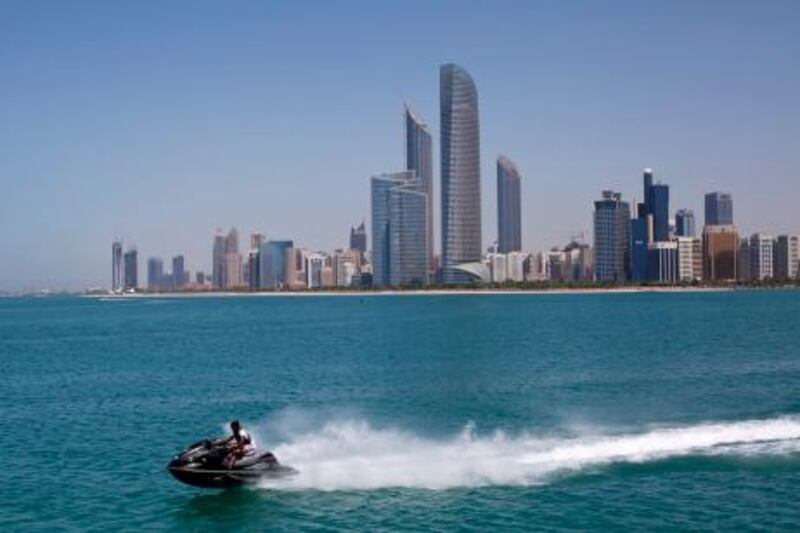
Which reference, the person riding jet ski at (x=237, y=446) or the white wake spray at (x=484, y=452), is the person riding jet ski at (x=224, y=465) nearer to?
the person riding jet ski at (x=237, y=446)

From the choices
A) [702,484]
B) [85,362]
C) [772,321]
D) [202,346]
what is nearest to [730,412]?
[702,484]

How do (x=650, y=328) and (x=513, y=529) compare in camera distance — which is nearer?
(x=513, y=529)

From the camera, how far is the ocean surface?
30.3 meters

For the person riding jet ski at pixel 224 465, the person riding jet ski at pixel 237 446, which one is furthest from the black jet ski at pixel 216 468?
the person riding jet ski at pixel 237 446

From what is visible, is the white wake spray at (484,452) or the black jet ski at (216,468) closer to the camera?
the black jet ski at (216,468)

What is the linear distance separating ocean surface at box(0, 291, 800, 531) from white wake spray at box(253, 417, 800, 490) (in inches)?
4.4

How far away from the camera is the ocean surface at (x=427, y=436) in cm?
3028

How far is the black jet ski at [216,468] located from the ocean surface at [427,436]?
591 mm

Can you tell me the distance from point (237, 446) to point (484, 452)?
32.0 feet

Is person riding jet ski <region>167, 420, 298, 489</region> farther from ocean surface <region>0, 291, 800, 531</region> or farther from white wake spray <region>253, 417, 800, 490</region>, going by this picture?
white wake spray <region>253, 417, 800, 490</region>

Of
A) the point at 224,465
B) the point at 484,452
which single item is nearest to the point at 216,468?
the point at 224,465

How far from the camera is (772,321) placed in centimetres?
13612

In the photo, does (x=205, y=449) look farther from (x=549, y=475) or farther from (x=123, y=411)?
(x=123, y=411)

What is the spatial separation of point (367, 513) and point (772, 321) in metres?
120
